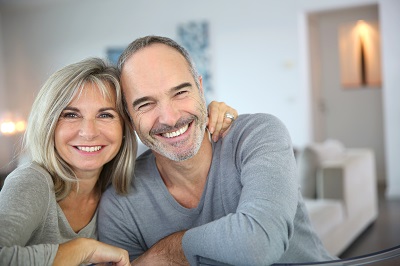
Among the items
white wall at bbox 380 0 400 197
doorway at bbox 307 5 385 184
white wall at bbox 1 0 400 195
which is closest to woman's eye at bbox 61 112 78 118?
white wall at bbox 1 0 400 195

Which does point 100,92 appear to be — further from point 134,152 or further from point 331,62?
point 331,62

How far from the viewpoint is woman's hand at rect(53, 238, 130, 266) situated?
876 mm

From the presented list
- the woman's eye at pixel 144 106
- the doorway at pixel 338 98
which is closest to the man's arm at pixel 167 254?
the woman's eye at pixel 144 106

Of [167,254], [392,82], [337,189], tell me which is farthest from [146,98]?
[392,82]

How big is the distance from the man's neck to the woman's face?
16cm

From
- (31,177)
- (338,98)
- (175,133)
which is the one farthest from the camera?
(338,98)

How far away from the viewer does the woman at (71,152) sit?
1053mm

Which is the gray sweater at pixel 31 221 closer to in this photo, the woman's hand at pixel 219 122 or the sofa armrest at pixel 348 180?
the woman's hand at pixel 219 122

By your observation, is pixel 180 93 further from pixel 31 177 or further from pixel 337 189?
pixel 337 189

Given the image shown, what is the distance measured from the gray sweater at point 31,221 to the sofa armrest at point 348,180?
2549 millimetres

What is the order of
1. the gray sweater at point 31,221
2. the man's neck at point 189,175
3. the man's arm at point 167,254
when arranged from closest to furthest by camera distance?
1. the gray sweater at point 31,221
2. the man's arm at point 167,254
3. the man's neck at point 189,175

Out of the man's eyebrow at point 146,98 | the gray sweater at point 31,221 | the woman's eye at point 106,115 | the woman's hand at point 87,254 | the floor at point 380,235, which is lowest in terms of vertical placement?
the floor at point 380,235

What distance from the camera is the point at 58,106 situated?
3.71 ft

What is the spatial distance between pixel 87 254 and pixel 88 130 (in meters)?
0.33
